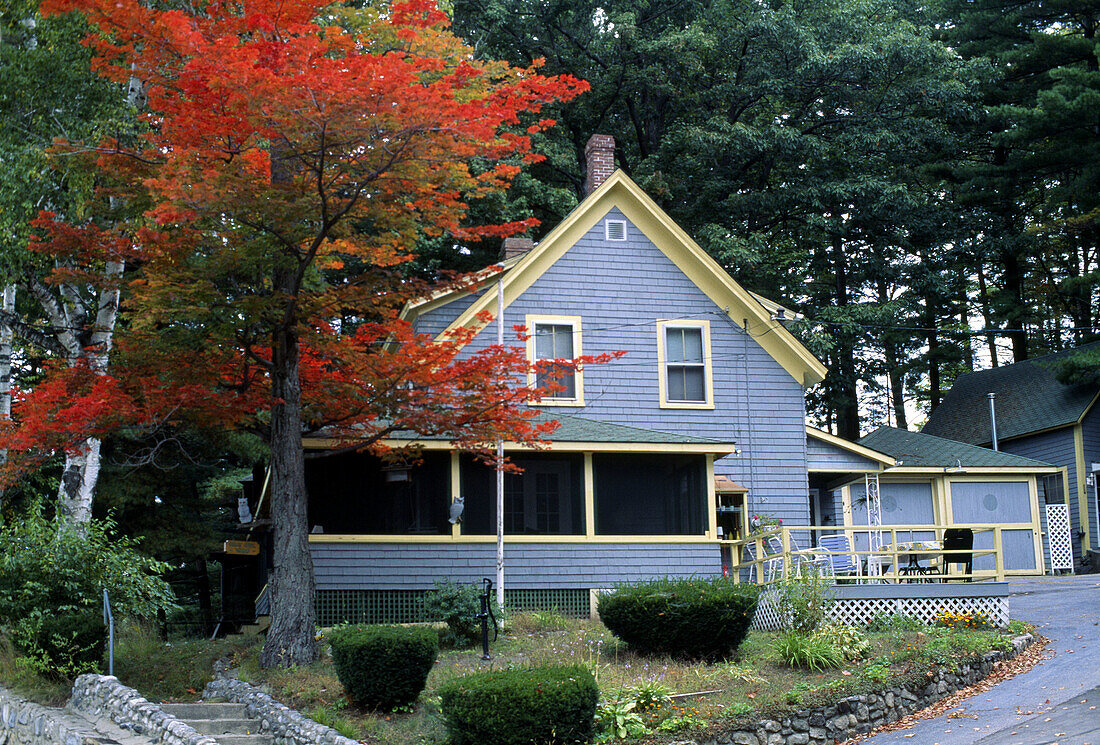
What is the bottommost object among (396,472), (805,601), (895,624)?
(895,624)

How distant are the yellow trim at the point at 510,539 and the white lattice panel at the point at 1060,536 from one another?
12.7 metres

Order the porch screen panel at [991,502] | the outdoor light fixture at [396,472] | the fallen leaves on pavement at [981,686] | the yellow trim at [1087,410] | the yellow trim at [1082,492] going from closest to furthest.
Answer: the fallen leaves on pavement at [981,686], the outdoor light fixture at [396,472], the porch screen panel at [991,502], the yellow trim at [1082,492], the yellow trim at [1087,410]

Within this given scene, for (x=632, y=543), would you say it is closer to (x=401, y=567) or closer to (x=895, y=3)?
(x=401, y=567)

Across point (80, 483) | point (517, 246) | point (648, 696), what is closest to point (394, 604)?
point (80, 483)

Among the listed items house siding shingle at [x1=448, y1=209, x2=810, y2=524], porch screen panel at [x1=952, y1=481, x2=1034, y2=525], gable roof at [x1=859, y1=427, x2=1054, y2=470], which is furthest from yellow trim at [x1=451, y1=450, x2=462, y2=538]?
porch screen panel at [x1=952, y1=481, x2=1034, y2=525]

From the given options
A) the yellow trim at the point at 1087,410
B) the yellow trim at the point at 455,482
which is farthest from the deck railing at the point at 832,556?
the yellow trim at the point at 1087,410

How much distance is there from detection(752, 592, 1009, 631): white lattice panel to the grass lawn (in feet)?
1.17

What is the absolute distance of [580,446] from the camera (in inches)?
686

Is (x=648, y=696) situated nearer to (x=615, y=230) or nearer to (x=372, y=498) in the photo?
(x=372, y=498)

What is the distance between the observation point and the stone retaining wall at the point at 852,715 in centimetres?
1115

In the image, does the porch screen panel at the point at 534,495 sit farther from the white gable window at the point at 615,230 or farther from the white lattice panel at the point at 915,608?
the white gable window at the point at 615,230

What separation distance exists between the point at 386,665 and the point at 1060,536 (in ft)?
68.3

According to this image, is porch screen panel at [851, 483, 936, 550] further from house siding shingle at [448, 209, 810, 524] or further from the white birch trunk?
the white birch trunk

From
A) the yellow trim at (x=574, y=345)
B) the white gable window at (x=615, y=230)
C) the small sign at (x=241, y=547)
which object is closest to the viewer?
the small sign at (x=241, y=547)
